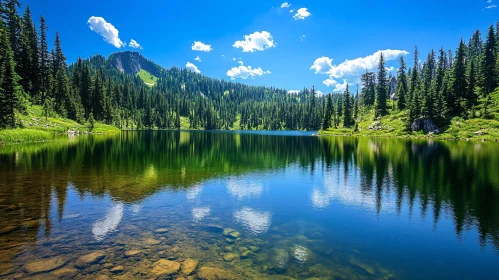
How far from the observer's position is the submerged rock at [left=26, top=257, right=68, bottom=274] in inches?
448

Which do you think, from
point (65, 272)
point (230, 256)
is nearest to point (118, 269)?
point (65, 272)

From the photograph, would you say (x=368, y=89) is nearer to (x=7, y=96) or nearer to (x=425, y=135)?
(x=425, y=135)

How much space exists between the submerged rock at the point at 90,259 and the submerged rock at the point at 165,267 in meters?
2.89

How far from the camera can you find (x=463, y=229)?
17125 millimetres

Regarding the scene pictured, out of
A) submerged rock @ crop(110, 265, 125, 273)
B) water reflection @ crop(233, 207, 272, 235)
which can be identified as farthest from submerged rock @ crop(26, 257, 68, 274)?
water reflection @ crop(233, 207, 272, 235)

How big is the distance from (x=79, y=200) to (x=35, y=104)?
3693 inches

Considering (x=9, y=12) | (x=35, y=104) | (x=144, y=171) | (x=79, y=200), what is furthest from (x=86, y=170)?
(x=35, y=104)

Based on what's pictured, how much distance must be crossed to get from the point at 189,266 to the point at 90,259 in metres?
4.85

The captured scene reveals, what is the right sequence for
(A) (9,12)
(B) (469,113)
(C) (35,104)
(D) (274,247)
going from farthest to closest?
(B) (469,113), (C) (35,104), (A) (9,12), (D) (274,247)

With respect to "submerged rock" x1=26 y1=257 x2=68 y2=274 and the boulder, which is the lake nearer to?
"submerged rock" x1=26 y1=257 x2=68 y2=274

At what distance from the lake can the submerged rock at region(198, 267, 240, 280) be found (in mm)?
57

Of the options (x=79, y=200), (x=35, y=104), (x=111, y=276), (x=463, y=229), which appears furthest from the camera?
(x=35, y=104)

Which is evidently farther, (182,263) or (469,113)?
(469,113)

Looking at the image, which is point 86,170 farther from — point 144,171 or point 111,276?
point 111,276
